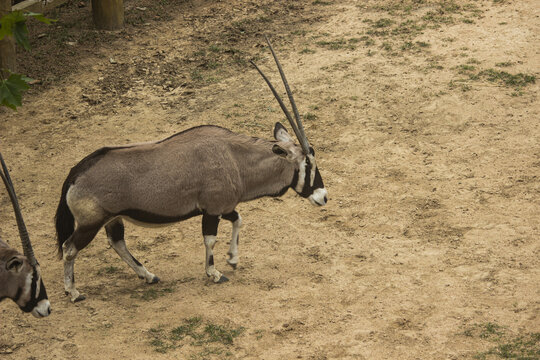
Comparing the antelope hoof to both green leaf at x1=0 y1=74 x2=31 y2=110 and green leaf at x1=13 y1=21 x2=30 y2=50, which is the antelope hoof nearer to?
green leaf at x1=0 y1=74 x2=31 y2=110

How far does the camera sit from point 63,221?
23.7 ft

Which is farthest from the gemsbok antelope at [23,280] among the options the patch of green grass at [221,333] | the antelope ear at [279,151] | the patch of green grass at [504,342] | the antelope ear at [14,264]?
the patch of green grass at [504,342]

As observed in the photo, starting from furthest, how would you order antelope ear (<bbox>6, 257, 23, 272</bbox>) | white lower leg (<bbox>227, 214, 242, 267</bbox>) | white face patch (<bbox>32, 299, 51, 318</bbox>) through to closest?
white lower leg (<bbox>227, 214, 242, 267</bbox>) < white face patch (<bbox>32, 299, 51, 318</bbox>) < antelope ear (<bbox>6, 257, 23, 272</bbox>)

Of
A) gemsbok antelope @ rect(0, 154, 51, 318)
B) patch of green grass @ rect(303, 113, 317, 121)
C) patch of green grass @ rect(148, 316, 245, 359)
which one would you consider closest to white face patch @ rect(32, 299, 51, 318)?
gemsbok antelope @ rect(0, 154, 51, 318)

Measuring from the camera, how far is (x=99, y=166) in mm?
7062

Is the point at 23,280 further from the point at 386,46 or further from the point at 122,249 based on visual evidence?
the point at 386,46

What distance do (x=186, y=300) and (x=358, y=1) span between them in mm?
9368

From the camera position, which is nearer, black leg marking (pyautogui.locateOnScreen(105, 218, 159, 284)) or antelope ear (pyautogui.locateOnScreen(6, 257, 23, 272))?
antelope ear (pyautogui.locateOnScreen(6, 257, 23, 272))

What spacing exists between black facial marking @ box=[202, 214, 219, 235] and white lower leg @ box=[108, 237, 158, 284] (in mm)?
807

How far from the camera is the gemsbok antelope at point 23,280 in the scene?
6289 millimetres

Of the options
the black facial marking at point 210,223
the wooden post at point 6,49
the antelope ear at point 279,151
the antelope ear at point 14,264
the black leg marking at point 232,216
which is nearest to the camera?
the antelope ear at point 14,264

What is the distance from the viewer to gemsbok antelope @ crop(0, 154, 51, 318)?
6.29 metres

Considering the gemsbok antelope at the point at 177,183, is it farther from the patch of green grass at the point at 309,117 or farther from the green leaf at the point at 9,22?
the patch of green grass at the point at 309,117

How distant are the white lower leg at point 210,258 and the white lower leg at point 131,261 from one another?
624mm
